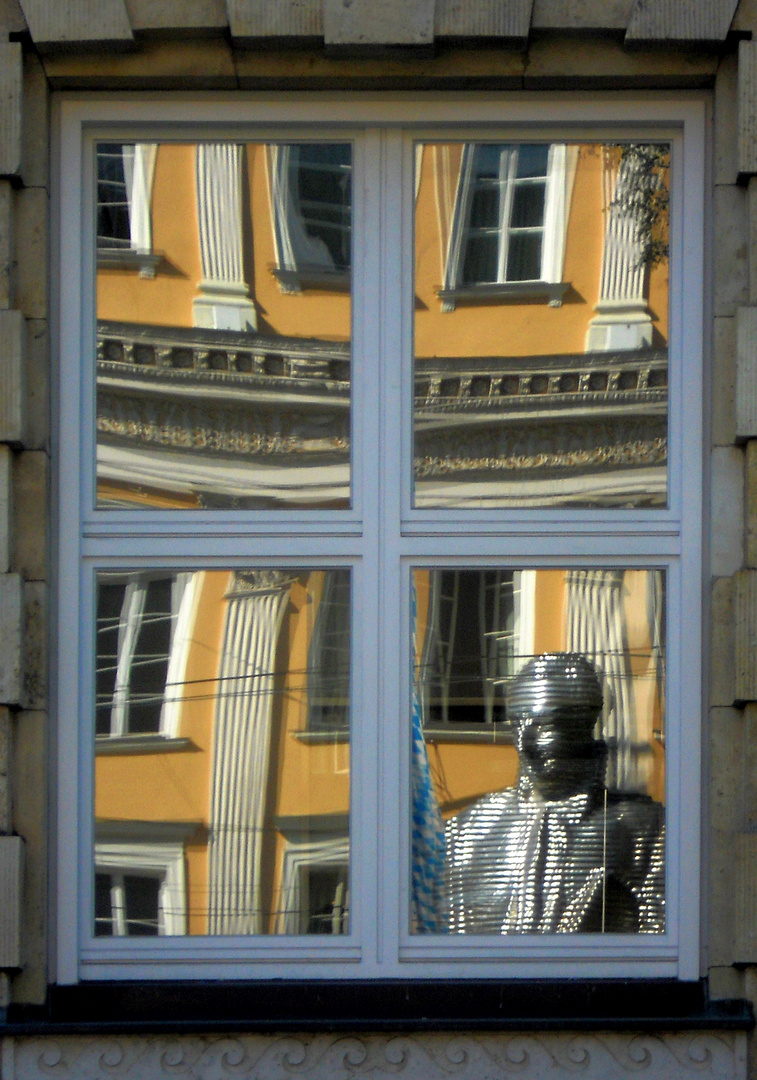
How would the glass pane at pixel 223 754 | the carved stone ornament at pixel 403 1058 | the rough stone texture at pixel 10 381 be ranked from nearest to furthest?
the carved stone ornament at pixel 403 1058 → the rough stone texture at pixel 10 381 → the glass pane at pixel 223 754

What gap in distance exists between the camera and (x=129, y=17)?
3.78 m

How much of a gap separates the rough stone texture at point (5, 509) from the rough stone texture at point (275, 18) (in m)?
1.35

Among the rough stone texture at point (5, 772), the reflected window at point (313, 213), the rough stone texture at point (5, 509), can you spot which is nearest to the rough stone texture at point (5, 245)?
the rough stone texture at point (5, 509)

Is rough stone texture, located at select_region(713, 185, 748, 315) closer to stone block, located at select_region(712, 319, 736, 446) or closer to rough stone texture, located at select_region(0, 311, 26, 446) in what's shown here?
stone block, located at select_region(712, 319, 736, 446)

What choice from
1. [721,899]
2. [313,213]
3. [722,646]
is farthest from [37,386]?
[721,899]

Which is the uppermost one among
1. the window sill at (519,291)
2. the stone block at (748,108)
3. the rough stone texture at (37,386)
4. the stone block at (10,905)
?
Result: the stone block at (748,108)

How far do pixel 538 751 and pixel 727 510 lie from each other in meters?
0.87

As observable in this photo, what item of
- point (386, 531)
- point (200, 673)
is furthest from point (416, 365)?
point (200, 673)

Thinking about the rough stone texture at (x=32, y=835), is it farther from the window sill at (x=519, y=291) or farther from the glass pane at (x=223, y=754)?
the window sill at (x=519, y=291)

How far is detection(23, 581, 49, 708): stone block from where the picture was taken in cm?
374

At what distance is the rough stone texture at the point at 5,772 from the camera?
3656 mm

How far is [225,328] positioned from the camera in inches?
156

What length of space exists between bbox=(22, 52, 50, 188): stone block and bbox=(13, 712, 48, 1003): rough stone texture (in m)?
1.53

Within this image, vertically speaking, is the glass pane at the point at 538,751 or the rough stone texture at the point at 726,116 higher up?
the rough stone texture at the point at 726,116
